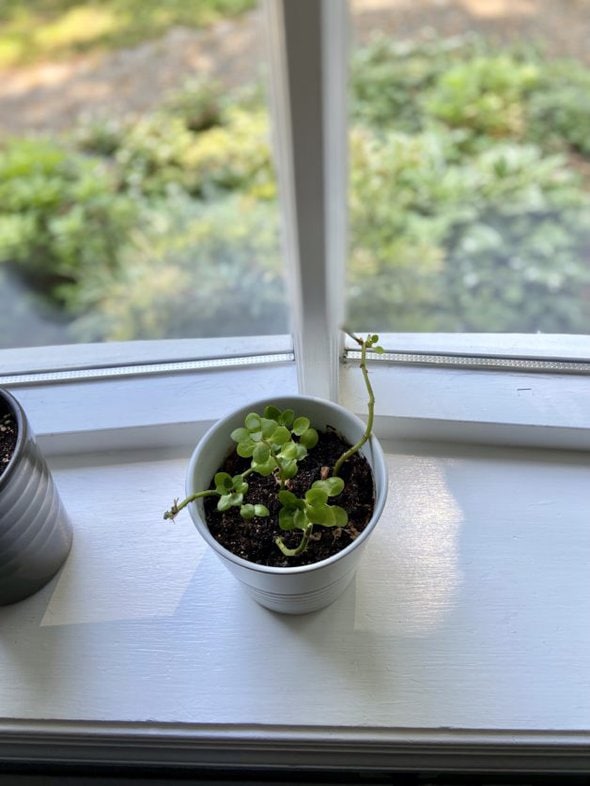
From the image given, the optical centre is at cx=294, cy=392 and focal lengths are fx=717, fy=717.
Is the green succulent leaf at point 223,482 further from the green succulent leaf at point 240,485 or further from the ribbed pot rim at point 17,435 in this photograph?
the ribbed pot rim at point 17,435

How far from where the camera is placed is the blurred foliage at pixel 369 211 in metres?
0.73

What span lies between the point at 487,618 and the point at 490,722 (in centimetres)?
9

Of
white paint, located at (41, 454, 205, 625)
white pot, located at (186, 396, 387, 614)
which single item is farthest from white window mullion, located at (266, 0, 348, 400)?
white paint, located at (41, 454, 205, 625)

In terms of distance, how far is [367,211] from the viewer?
0.76 m

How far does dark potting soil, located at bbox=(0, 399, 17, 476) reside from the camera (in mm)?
610

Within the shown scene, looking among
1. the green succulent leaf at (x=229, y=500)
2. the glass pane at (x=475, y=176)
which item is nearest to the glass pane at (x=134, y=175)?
the glass pane at (x=475, y=176)

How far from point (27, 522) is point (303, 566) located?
24 centimetres

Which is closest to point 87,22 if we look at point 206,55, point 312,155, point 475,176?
point 206,55

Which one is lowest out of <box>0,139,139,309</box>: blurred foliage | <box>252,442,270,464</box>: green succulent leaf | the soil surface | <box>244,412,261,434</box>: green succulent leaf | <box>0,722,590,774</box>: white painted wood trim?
<box>0,722,590,774</box>: white painted wood trim

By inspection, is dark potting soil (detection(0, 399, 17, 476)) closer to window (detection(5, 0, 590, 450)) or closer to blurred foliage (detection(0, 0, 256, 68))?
window (detection(5, 0, 590, 450))

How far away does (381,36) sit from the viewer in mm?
551

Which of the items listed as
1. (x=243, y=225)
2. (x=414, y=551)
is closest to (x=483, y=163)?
(x=243, y=225)

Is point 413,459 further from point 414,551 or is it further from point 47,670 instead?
point 47,670

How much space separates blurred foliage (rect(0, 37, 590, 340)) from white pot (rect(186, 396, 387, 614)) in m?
0.13
